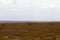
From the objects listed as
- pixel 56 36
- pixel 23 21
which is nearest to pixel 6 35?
pixel 23 21

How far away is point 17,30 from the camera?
3.17 feet

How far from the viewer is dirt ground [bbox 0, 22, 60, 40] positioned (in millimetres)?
959

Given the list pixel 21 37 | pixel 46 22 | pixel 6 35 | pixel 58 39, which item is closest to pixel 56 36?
pixel 58 39

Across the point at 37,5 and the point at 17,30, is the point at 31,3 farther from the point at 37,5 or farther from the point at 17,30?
the point at 17,30

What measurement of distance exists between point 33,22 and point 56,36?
0.21 m

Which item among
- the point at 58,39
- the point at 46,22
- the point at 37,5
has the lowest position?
the point at 58,39

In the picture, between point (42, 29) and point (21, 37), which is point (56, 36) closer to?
point (42, 29)

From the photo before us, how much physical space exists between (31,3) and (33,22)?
0.46ft

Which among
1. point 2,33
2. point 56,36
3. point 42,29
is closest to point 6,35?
point 2,33

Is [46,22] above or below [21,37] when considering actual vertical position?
above

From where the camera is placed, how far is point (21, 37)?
3.20 ft

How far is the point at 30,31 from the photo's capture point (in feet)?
3.19

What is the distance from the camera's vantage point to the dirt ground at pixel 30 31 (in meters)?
0.96

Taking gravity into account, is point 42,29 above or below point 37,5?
below
